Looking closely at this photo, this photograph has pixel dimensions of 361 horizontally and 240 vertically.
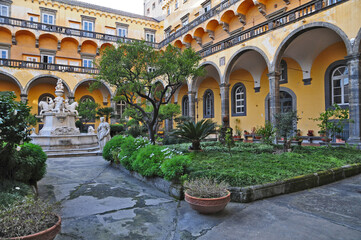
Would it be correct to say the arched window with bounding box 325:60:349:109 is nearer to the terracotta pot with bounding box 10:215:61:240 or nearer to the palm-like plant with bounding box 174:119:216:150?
the palm-like plant with bounding box 174:119:216:150

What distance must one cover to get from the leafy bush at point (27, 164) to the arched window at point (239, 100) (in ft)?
57.4

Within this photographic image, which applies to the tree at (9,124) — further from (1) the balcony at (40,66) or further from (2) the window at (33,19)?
(2) the window at (33,19)

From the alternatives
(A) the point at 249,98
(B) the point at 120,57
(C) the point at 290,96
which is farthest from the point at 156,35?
(B) the point at 120,57

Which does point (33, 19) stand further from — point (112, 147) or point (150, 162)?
point (150, 162)

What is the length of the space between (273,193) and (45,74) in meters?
24.5

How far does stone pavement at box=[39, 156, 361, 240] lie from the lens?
2.88 metres

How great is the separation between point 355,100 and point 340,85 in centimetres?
433

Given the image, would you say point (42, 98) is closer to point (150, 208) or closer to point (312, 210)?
point (150, 208)

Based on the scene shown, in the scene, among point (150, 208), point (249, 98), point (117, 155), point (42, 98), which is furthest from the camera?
point (42, 98)

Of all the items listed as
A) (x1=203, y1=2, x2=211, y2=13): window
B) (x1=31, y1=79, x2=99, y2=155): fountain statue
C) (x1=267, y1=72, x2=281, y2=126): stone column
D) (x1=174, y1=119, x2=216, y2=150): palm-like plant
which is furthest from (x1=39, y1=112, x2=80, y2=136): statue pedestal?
(x1=203, y1=2, x2=211, y2=13): window

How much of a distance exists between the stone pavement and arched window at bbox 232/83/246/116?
15.5m

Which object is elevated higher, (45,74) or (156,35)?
(156,35)

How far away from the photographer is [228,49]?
1706cm

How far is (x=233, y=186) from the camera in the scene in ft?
13.7
